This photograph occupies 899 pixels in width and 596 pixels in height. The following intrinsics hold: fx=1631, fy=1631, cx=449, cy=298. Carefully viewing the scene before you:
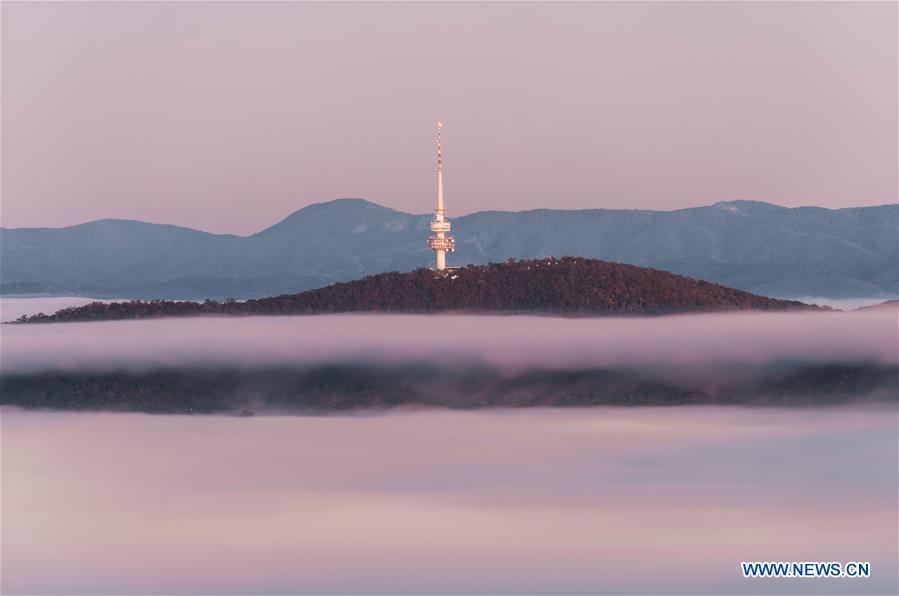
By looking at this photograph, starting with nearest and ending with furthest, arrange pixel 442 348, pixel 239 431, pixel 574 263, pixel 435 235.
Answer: pixel 239 431 → pixel 442 348 → pixel 574 263 → pixel 435 235

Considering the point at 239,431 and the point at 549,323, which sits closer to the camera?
the point at 239,431

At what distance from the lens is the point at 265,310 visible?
12838 centimetres

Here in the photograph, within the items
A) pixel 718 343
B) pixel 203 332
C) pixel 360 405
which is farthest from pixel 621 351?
pixel 203 332

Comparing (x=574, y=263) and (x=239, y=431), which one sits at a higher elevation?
(x=574, y=263)

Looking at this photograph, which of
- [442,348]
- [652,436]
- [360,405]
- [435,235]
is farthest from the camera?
[435,235]

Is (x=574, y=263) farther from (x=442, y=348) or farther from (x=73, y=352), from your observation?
(x=73, y=352)

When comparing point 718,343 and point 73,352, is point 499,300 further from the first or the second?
point 73,352

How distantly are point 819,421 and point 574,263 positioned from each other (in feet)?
96.8

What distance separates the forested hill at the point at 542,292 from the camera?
112 metres

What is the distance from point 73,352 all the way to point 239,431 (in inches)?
1074

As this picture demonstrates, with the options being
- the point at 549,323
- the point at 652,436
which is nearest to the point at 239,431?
the point at 652,436

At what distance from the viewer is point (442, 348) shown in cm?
10750

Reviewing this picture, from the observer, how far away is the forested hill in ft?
367

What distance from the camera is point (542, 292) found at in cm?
11231
